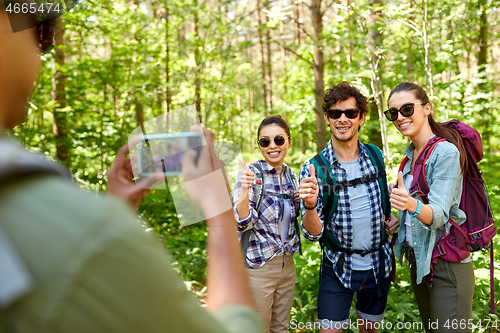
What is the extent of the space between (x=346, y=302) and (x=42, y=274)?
2.69m

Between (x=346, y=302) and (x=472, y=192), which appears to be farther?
(x=346, y=302)

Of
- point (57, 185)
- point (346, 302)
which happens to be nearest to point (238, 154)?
point (346, 302)

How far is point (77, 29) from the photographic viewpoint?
5.94 m

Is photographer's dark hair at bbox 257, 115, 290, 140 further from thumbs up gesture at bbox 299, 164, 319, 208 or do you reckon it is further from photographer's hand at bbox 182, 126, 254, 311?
photographer's hand at bbox 182, 126, 254, 311

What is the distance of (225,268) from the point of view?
65 centimetres

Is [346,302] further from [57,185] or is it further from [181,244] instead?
[181,244]

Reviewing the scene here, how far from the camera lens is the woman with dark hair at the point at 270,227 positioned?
8.87 ft

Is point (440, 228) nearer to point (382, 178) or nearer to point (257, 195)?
point (382, 178)

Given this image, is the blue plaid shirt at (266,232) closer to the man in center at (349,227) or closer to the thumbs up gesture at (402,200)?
the man in center at (349,227)

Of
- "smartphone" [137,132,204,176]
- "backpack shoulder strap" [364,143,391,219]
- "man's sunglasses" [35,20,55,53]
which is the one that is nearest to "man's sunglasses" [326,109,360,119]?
"backpack shoulder strap" [364,143,391,219]

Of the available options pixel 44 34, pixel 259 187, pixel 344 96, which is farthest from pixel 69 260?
pixel 344 96

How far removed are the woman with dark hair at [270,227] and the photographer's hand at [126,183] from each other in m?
1.67

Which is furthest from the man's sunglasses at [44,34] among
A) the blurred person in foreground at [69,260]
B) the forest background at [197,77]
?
the forest background at [197,77]

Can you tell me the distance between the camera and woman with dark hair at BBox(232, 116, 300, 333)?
8.87 feet
